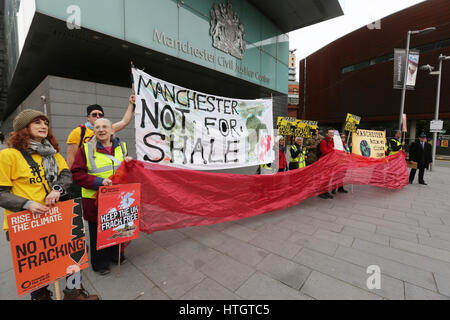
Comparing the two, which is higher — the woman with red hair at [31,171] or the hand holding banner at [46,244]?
the woman with red hair at [31,171]

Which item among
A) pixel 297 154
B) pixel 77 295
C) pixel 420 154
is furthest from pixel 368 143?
pixel 77 295

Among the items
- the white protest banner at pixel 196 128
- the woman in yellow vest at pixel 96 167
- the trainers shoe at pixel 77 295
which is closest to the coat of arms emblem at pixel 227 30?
the white protest banner at pixel 196 128

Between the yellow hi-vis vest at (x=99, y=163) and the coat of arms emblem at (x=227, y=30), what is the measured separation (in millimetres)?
7141

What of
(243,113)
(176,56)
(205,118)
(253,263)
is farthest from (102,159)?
(176,56)

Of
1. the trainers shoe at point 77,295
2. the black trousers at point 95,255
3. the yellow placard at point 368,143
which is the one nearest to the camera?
the trainers shoe at point 77,295

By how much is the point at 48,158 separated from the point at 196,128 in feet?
5.93

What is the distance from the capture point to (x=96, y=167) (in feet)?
7.41

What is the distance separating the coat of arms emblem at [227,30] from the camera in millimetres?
7963

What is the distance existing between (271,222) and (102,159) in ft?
9.68

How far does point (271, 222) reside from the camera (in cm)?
384

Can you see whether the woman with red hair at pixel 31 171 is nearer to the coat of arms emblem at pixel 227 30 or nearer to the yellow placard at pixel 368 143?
the yellow placard at pixel 368 143

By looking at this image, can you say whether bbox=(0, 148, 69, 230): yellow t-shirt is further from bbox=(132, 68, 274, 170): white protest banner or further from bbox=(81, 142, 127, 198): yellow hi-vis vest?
bbox=(132, 68, 274, 170): white protest banner

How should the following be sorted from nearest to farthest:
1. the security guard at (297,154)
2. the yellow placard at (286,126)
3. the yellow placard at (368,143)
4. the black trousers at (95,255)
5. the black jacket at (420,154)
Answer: the black trousers at (95,255), the security guard at (297,154), the yellow placard at (368,143), the black jacket at (420,154), the yellow placard at (286,126)

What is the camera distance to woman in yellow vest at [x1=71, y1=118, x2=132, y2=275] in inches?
86.4
